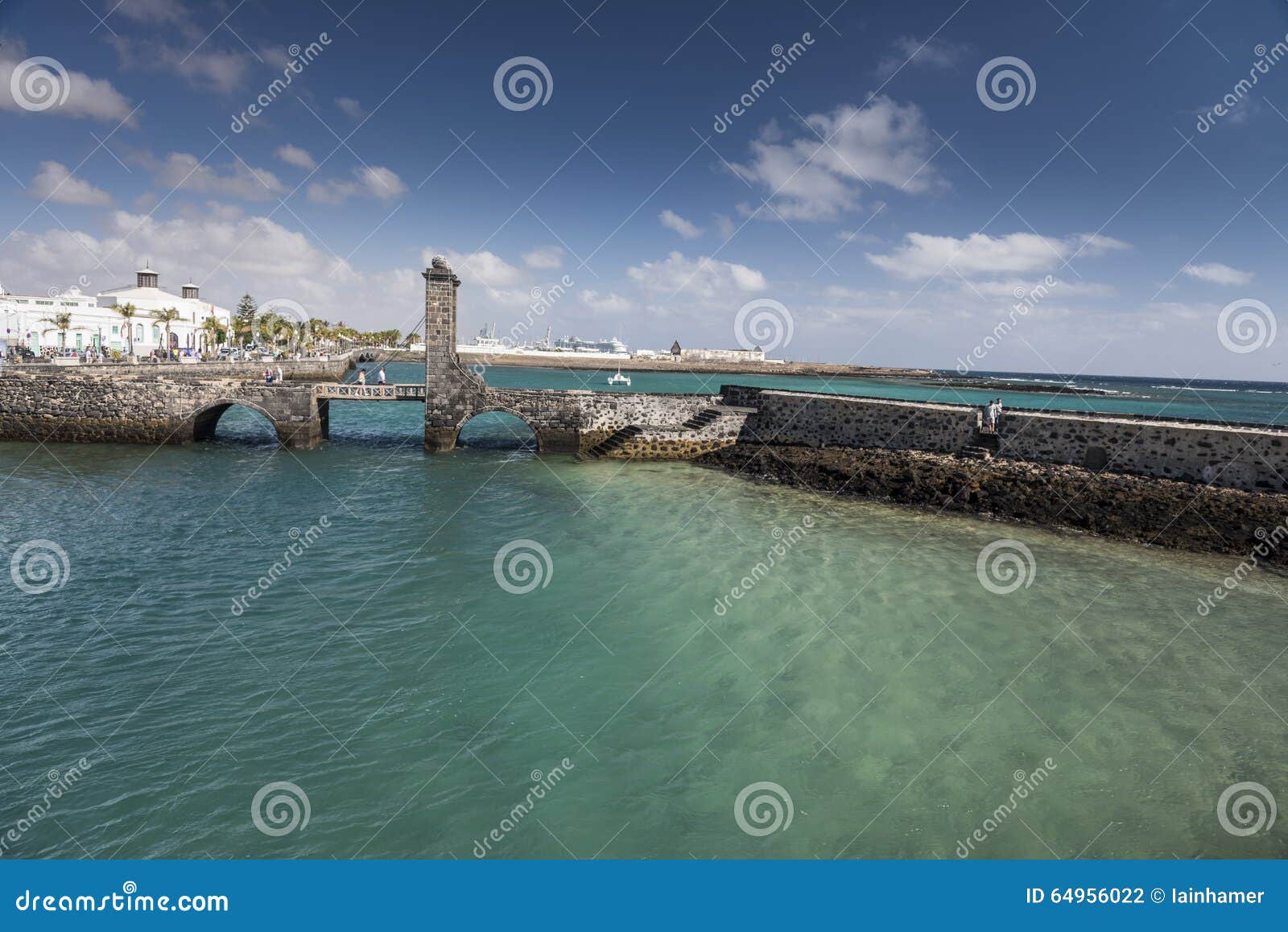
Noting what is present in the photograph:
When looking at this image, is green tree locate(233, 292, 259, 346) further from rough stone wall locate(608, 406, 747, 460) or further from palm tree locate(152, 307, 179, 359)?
rough stone wall locate(608, 406, 747, 460)

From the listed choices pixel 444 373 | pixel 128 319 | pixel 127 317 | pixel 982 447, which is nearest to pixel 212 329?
pixel 127 317

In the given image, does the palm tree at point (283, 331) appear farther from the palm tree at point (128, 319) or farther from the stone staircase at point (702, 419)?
the stone staircase at point (702, 419)

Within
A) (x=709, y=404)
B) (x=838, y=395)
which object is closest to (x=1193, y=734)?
(x=838, y=395)

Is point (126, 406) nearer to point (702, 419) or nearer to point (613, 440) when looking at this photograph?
point (613, 440)

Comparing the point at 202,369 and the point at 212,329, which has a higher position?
the point at 212,329

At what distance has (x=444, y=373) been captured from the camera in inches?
1165

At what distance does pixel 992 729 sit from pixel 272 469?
25.4 meters

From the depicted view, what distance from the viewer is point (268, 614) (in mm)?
11477

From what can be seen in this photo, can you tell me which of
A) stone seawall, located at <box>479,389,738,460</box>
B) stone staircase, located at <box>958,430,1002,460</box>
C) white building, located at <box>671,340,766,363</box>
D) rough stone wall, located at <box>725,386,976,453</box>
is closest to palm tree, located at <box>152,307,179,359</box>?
stone seawall, located at <box>479,389,738,460</box>

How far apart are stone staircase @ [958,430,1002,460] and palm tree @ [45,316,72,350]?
6230 centimetres

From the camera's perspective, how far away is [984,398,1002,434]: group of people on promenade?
23188mm

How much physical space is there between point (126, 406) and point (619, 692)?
102ft

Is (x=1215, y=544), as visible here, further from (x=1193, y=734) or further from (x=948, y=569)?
(x=1193, y=734)

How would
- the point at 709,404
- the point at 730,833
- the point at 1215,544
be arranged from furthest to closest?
the point at 709,404 < the point at 1215,544 < the point at 730,833
